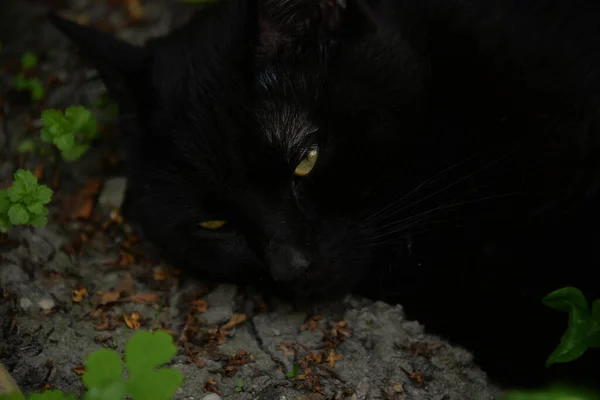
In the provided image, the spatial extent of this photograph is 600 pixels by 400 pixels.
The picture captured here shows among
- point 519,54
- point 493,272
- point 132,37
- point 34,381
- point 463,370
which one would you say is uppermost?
point 132,37

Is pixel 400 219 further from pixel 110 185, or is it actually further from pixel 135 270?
pixel 110 185

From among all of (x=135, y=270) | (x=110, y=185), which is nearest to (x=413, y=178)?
(x=135, y=270)

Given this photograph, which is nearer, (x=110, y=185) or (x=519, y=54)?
(x=519, y=54)

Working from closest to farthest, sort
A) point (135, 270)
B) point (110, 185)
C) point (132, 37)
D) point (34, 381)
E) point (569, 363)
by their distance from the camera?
point (34, 381) < point (569, 363) < point (135, 270) < point (110, 185) < point (132, 37)

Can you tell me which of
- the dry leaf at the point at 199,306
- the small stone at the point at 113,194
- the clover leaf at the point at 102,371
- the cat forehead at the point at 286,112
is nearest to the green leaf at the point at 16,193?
the small stone at the point at 113,194

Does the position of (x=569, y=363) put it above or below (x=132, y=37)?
below

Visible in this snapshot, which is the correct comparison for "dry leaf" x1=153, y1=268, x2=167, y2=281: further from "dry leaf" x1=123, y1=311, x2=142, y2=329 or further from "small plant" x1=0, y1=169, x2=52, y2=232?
"small plant" x1=0, y1=169, x2=52, y2=232

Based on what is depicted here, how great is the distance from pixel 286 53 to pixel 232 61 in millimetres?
136

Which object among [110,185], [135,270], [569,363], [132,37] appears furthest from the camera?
[132,37]

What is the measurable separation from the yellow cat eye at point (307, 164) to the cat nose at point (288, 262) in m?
0.19

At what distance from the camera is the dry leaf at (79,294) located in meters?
2.13

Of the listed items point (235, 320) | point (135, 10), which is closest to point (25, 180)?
point (235, 320)

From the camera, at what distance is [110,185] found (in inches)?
98.7

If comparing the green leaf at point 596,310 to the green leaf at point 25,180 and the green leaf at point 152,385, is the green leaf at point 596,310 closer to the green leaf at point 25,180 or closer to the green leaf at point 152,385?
the green leaf at point 152,385
